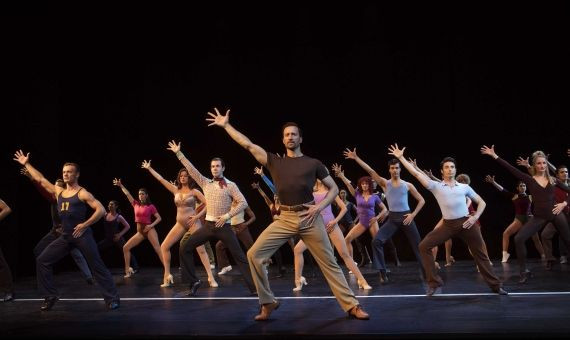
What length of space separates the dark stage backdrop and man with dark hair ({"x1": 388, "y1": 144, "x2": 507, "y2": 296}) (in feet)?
14.5

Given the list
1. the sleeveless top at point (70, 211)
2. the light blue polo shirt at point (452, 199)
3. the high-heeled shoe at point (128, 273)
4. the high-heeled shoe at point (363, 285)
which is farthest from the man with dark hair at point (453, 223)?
the high-heeled shoe at point (128, 273)

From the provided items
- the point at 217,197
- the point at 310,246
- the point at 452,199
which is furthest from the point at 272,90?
the point at 310,246

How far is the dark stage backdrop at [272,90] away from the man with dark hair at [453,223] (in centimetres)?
442

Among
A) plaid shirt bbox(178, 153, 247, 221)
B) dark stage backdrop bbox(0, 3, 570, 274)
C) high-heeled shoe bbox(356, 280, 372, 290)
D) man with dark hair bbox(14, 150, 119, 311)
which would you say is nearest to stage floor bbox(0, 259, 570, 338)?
high-heeled shoe bbox(356, 280, 372, 290)

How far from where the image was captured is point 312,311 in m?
5.04

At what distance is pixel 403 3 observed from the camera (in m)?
10.0

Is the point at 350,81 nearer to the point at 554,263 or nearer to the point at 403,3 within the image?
the point at 403,3

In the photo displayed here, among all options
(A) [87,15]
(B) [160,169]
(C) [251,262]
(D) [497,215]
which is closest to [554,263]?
(D) [497,215]

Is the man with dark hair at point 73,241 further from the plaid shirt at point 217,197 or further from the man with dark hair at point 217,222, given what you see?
the plaid shirt at point 217,197

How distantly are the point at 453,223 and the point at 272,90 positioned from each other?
5673mm

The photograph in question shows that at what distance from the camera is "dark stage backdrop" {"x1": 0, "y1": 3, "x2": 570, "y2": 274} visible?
970 cm

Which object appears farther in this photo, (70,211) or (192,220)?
(192,220)

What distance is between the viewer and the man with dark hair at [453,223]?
17.9ft

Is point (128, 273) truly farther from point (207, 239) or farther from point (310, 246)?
point (310, 246)
